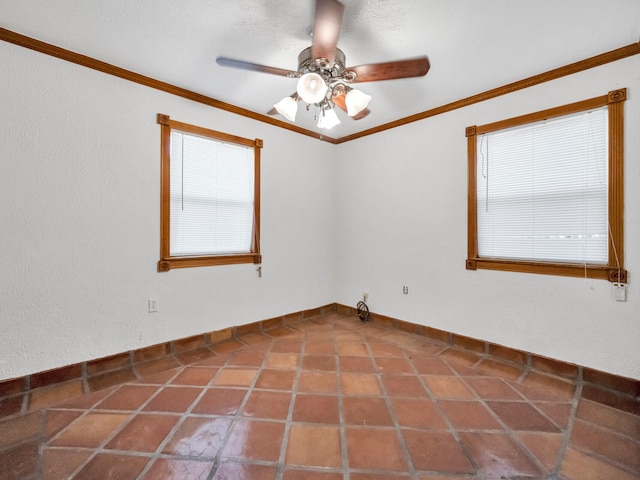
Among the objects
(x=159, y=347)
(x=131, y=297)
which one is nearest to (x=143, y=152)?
(x=131, y=297)

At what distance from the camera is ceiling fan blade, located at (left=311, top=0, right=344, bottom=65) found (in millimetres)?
1384

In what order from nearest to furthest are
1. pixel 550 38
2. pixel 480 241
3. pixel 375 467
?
pixel 375 467 → pixel 550 38 → pixel 480 241

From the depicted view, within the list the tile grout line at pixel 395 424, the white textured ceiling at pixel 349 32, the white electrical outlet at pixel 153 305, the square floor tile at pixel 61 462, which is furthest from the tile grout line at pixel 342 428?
the white textured ceiling at pixel 349 32

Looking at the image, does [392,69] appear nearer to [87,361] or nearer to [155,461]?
[155,461]

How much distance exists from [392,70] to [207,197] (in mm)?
2023

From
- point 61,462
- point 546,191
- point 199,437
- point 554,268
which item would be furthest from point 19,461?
→ point 546,191

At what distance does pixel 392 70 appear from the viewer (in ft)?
5.85

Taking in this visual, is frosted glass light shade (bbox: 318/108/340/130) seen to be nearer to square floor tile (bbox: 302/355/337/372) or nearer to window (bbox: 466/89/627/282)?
window (bbox: 466/89/627/282)

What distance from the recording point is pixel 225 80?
248 centimetres

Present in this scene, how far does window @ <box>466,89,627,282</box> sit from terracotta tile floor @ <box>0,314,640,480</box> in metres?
0.96

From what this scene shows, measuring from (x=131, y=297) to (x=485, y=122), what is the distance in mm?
3537

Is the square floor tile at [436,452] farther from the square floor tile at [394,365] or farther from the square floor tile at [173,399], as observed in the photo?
the square floor tile at [173,399]

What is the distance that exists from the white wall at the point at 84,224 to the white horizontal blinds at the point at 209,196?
18 centimetres

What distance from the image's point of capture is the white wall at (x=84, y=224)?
194 centimetres
